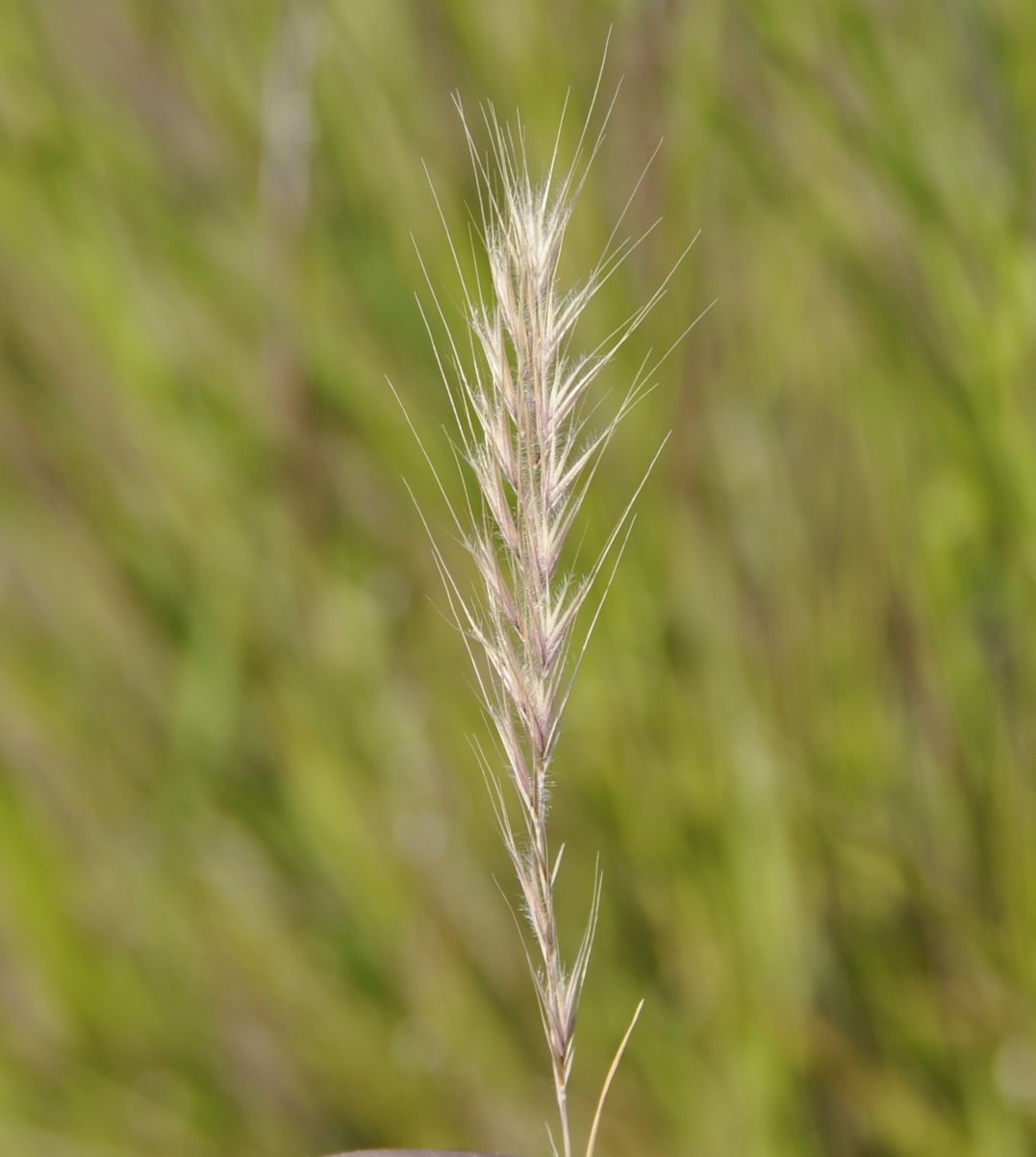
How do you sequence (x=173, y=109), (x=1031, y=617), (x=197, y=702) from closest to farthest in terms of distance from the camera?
(x=1031, y=617) < (x=197, y=702) < (x=173, y=109)

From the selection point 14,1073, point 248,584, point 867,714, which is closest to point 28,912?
point 14,1073

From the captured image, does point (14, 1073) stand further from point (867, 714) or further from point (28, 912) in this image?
point (867, 714)

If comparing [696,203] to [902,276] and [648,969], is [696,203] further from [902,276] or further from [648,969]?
[648,969]

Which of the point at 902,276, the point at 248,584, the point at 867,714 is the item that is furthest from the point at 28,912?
the point at 902,276

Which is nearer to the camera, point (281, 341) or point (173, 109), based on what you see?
point (281, 341)

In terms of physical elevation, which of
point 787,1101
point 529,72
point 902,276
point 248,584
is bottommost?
point 787,1101

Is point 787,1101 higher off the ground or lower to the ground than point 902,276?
lower

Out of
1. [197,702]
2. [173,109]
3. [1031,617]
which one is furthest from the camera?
[173,109]
